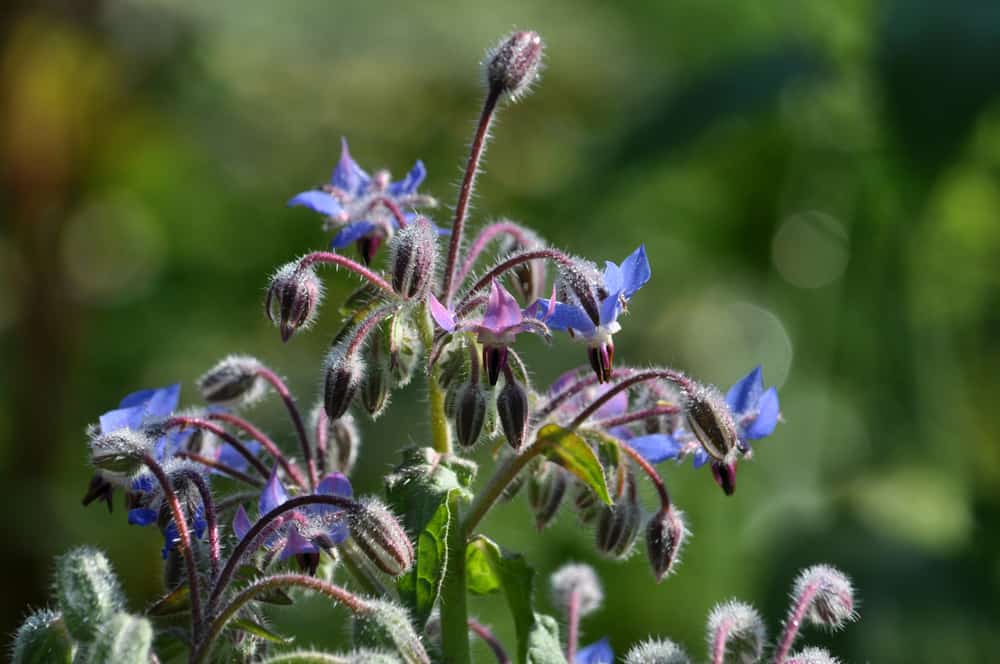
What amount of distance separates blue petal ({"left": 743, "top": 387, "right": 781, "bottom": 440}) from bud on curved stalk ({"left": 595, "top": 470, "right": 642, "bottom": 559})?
21 cm

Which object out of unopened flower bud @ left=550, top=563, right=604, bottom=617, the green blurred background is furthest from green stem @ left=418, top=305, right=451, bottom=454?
the green blurred background

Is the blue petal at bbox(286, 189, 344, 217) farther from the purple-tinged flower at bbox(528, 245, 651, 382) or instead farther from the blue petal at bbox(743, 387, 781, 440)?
the blue petal at bbox(743, 387, 781, 440)

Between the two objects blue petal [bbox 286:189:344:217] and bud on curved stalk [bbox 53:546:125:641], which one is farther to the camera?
blue petal [bbox 286:189:344:217]

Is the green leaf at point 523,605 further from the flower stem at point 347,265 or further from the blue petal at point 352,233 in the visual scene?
the blue petal at point 352,233

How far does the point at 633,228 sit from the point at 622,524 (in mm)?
4885

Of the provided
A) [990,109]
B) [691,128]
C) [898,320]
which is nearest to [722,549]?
[898,320]

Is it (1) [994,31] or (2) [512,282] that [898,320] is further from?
(2) [512,282]

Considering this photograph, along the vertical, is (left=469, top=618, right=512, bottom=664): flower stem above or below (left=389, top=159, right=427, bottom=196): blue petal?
below

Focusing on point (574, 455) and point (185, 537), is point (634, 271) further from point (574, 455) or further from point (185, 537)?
point (185, 537)

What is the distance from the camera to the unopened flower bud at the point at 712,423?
1.97 metres

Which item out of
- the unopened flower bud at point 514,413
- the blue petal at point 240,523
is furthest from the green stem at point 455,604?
the blue petal at point 240,523

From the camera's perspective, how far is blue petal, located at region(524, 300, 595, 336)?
1901mm

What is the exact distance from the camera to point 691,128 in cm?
513

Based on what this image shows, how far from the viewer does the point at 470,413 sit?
6.35ft
